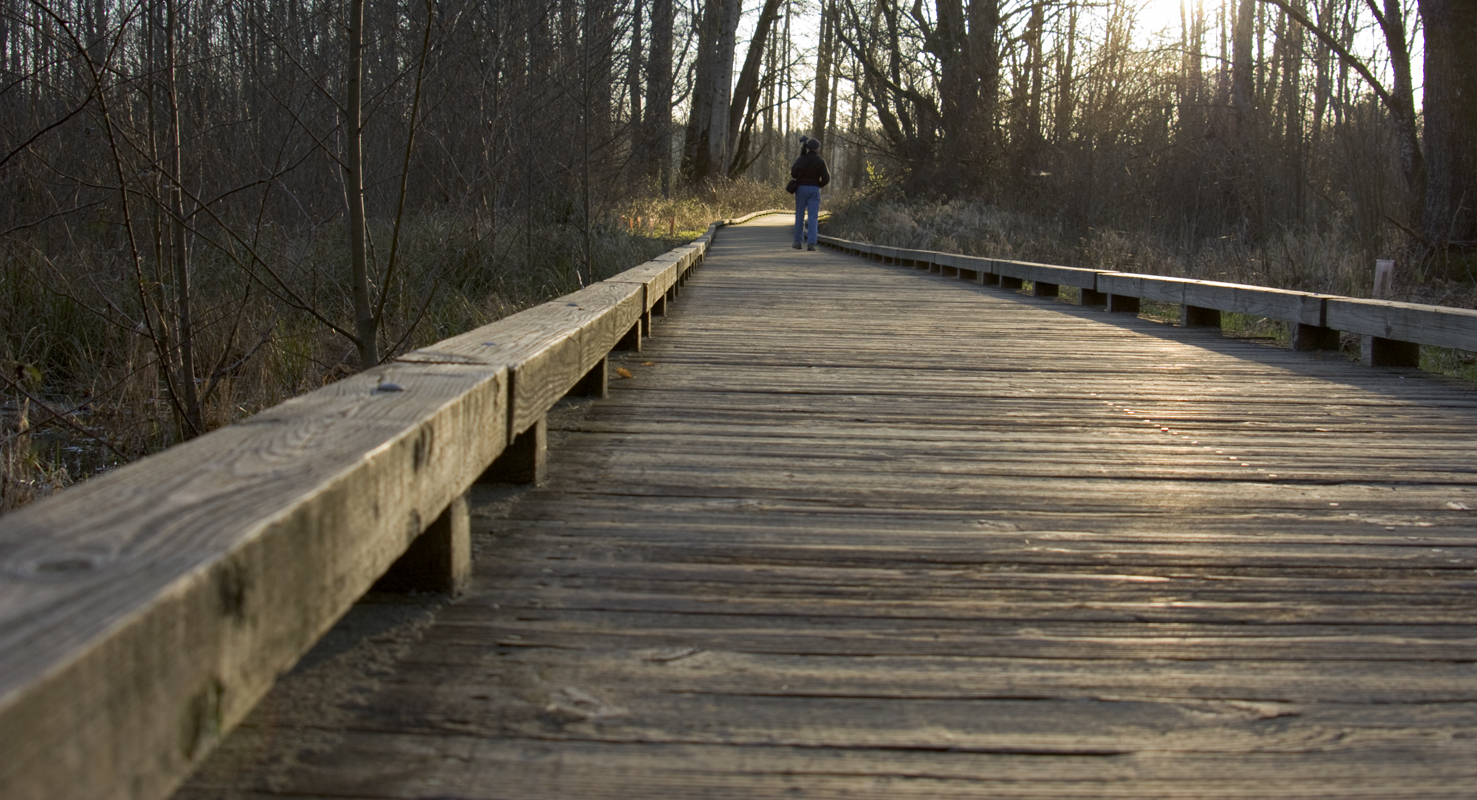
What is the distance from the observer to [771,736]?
1574mm

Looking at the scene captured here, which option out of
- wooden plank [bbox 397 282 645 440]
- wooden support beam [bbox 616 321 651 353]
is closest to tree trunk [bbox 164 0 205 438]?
wooden plank [bbox 397 282 645 440]

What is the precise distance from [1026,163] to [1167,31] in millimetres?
5553

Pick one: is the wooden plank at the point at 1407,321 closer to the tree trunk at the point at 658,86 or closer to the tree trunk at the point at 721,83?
the tree trunk at the point at 658,86

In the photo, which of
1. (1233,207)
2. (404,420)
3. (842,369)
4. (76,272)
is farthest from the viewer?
(1233,207)

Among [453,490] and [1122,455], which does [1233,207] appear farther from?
[453,490]

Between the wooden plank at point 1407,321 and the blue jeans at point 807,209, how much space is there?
12.6 m

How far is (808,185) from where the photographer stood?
17672 millimetres

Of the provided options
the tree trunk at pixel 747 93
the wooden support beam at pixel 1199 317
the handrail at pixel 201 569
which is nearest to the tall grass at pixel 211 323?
the handrail at pixel 201 569

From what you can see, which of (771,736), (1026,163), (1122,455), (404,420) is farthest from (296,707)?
(1026,163)

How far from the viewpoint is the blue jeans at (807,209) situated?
58.6 ft

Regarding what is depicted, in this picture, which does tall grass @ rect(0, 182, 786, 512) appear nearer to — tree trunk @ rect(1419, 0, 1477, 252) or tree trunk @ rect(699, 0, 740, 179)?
tree trunk @ rect(1419, 0, 1477, 252)

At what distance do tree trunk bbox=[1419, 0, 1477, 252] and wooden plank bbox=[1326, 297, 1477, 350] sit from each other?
516 centimetres

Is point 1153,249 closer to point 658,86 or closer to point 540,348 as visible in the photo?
point 658,86

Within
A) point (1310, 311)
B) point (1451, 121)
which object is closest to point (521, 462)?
point (1310, 311)
